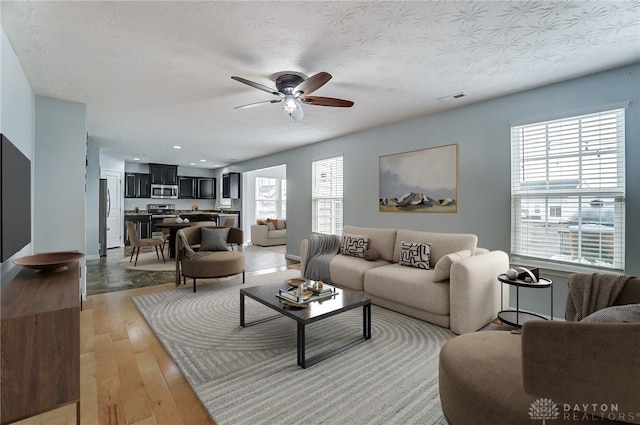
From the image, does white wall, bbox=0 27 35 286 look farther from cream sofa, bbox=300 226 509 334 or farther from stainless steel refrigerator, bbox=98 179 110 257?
stainless steel refrigerator, bbox=98 179 110 257

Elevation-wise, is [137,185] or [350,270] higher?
[137,185]

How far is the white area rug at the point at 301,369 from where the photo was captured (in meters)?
1.77

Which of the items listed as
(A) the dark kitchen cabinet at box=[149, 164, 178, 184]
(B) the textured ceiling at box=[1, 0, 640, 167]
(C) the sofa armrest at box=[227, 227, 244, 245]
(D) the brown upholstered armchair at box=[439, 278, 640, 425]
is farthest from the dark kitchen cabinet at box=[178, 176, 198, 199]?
(D) the brown upholstered armchair at box=[439, 278, 640, 425]

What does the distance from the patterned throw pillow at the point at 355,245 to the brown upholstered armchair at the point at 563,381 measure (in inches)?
114

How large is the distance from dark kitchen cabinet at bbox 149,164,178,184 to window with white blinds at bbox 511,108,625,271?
31.0 ft

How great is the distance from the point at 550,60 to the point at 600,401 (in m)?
2.83

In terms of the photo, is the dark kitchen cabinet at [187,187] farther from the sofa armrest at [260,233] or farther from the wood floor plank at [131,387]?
the wood floor plank at [131,387]

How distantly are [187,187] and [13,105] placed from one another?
8022 mm

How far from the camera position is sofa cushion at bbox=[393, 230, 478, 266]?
11.2ft

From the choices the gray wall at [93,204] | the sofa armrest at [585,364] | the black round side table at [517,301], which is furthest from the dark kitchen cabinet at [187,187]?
the sofa armrest at [585,364]

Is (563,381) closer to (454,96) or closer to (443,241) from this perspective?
(443,241)

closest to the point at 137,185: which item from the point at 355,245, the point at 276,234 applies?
the point at 276,234

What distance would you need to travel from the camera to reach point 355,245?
4.31 metres

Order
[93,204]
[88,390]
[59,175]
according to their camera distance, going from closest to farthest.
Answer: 1. [88,390]
2. [59,175]
3. [93,204]
